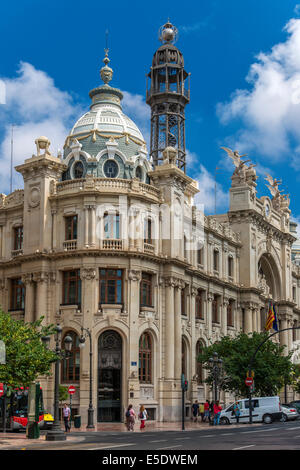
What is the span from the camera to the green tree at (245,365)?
184 feet

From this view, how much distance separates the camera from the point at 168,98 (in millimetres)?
91875

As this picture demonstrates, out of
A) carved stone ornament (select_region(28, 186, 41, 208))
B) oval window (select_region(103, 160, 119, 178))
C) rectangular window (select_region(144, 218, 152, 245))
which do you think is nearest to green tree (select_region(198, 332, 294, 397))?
rectangular window (select_region(144, 218, 152, 245))

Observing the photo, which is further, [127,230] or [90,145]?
[90,145]

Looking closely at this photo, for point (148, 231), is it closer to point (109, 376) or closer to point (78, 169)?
point (78, 169)

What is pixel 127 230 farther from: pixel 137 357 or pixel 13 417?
pixel 13 417

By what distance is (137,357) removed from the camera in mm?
50500

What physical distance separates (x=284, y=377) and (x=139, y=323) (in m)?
15.5

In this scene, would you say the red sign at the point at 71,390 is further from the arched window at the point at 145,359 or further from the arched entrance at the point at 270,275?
the arched entrance at the point at 270,275

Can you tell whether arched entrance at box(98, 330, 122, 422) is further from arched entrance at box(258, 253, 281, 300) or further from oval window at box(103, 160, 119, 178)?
arched entrance at box(258, 253, 281, 300)

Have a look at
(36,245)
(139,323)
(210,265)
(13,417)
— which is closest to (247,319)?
(210,265)

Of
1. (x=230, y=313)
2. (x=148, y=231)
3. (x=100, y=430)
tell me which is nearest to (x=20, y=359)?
(x=100, y=430)

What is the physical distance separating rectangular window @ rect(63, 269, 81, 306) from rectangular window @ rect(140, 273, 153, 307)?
4.66 meters

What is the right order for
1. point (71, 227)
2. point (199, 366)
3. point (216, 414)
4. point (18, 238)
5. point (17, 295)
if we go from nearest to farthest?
point (216, 414) < point (71, 227) < point (17, 295) < point (18, 238) < point (199, 366)

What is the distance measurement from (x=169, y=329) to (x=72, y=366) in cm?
777
